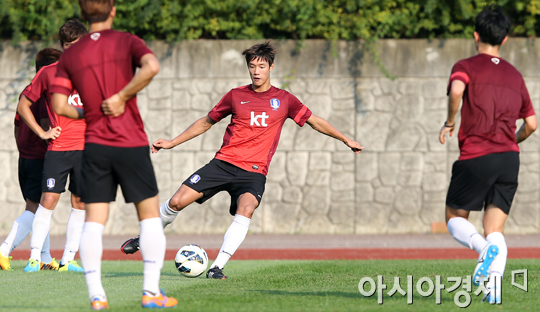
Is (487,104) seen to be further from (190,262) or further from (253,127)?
(190,262)

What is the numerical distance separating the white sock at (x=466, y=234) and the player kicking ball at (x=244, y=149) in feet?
6.22

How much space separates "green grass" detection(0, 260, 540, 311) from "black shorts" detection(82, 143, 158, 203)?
74cm

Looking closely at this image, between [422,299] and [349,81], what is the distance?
7.37 m

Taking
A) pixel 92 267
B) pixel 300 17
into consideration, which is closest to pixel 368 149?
pixel 300 17

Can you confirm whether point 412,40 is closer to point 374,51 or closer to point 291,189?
point 374,51

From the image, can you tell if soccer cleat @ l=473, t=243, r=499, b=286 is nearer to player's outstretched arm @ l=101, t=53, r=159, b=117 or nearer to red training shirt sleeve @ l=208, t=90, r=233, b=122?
player's outstretched arm @ l=101, t=53, r=159, b=117

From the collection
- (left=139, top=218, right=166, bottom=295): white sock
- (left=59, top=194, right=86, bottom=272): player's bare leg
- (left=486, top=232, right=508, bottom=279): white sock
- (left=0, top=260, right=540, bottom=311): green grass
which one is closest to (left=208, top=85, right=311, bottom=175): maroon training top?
(left=0, top=260, right=540, bottom=311): green grass

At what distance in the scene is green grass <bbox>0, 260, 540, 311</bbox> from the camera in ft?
14.5

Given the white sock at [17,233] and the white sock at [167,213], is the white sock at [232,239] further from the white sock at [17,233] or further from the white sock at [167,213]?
the white sock at [17,233]

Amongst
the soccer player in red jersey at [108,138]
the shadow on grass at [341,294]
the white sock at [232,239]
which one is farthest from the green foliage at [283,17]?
the soccer player in red jersey at [108,138]

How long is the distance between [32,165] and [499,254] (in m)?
5.01

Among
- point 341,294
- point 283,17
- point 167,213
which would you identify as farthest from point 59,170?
point 283,17

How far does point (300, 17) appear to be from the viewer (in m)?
11.6

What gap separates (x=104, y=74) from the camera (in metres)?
4.16
